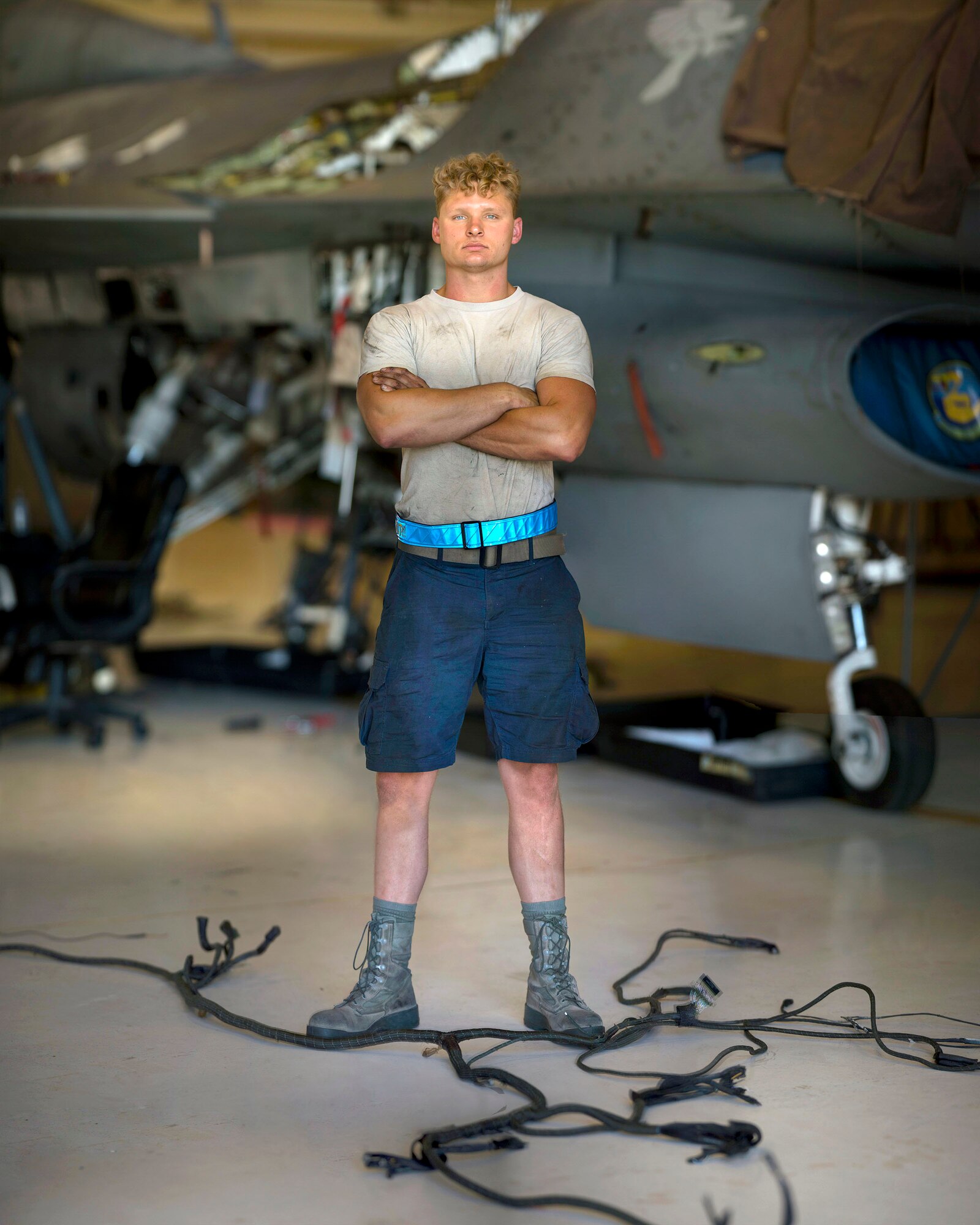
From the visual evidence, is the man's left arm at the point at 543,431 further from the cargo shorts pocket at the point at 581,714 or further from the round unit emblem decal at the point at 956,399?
the round unit emblem decal at the point at 956,399

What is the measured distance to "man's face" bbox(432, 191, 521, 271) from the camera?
105 inches

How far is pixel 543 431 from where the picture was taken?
261 cm

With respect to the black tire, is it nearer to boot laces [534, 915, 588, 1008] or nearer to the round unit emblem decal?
the round unit emblem decal

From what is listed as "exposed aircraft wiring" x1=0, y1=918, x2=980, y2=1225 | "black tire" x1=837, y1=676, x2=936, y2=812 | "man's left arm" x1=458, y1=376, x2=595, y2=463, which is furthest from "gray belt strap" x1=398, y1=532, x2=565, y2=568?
"black tire" x1=837, y1=676, x2=936, y2=812

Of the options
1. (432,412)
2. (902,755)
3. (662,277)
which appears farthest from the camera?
(662,277)

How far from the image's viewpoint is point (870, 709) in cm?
520

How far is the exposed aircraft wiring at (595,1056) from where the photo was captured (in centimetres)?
218

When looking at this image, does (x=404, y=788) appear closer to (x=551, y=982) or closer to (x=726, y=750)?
(x=551, y=982)

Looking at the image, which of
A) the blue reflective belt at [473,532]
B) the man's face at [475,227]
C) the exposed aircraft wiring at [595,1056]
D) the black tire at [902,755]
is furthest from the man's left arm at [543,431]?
the black tire at [902,755]

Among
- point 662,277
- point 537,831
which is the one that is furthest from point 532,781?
point 662,277

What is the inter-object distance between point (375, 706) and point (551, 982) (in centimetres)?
70

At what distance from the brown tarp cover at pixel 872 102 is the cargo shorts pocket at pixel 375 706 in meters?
2.26

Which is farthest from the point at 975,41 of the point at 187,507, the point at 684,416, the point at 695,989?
the point at 187,507

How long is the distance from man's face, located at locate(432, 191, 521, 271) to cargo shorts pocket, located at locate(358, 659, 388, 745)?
0.84 metres
